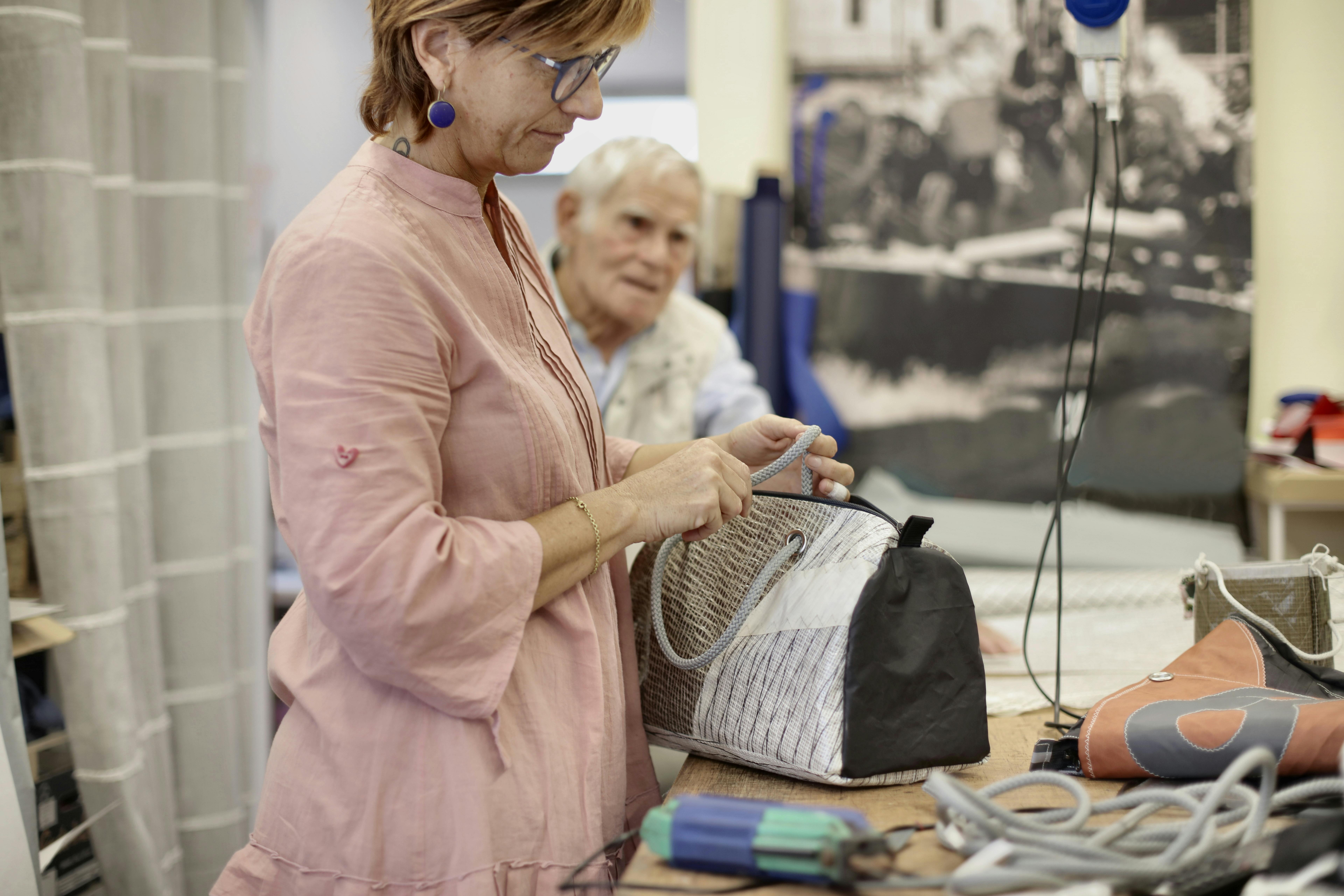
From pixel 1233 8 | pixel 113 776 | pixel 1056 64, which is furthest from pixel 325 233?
pixel 1233 8

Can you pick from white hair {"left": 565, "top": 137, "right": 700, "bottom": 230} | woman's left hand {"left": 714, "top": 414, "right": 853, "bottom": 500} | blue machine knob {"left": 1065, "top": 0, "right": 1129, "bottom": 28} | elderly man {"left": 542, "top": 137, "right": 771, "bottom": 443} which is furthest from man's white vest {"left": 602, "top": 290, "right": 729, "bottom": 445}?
blue machine knob {"left": 1065, "top": 0, "right": 1129, "bottom": 28}

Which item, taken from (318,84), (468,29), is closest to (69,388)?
(468,29)

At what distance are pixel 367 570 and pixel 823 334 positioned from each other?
2121 millimetres

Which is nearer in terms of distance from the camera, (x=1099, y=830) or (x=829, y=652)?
(x=1099, y=830)

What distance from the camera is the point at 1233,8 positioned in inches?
95.0

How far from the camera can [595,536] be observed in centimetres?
82

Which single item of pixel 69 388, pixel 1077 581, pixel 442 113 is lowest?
pixel 1077 581

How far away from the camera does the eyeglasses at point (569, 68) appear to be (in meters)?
0.80

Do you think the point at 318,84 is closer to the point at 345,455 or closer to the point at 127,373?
the point at 127,373

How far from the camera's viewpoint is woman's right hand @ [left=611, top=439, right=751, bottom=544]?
2.76 feet

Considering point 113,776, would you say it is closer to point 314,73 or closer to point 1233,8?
point 314,73

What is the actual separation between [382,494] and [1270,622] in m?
0.87

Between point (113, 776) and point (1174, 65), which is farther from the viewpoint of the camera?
point (1174, 65)

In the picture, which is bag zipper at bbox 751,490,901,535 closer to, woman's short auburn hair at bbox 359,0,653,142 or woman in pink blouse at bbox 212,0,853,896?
woman in pink blouse at bbox 212,0,853,896
